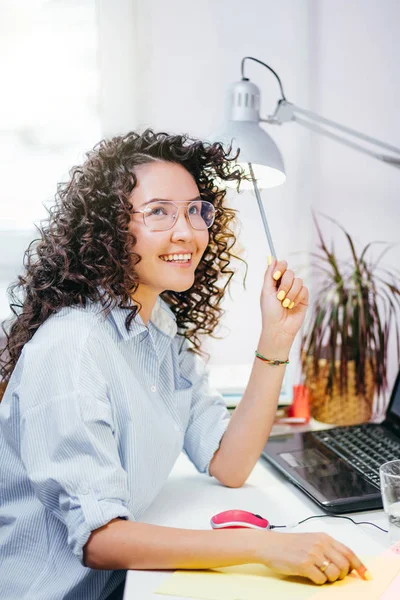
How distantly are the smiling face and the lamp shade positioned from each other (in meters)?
0.18

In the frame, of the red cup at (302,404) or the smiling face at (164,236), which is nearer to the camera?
the smiling face at (164,236)

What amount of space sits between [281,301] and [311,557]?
475mm

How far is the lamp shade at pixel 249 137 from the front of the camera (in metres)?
1.17

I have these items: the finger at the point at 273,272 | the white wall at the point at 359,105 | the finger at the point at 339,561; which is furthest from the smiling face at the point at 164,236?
the white wall at the point at 359,105

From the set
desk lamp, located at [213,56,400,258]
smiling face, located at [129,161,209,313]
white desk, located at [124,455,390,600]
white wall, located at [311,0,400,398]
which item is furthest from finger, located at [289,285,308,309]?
white wall, located at [311,0,400,398]

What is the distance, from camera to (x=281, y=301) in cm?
112

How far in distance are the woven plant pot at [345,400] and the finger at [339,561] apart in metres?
0.66

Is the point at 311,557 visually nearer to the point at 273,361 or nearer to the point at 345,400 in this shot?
the point at 273,361

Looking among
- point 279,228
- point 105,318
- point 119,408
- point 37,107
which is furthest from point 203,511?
point 37,107

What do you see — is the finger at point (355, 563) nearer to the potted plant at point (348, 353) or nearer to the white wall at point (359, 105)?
the potted plant at point (348, 353)

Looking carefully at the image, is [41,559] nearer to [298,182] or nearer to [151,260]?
[151,260]

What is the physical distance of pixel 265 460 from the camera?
4.02ft

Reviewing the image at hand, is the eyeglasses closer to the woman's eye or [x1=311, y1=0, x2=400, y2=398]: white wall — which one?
the woman's eye

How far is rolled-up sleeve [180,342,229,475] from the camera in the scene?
1149mm
